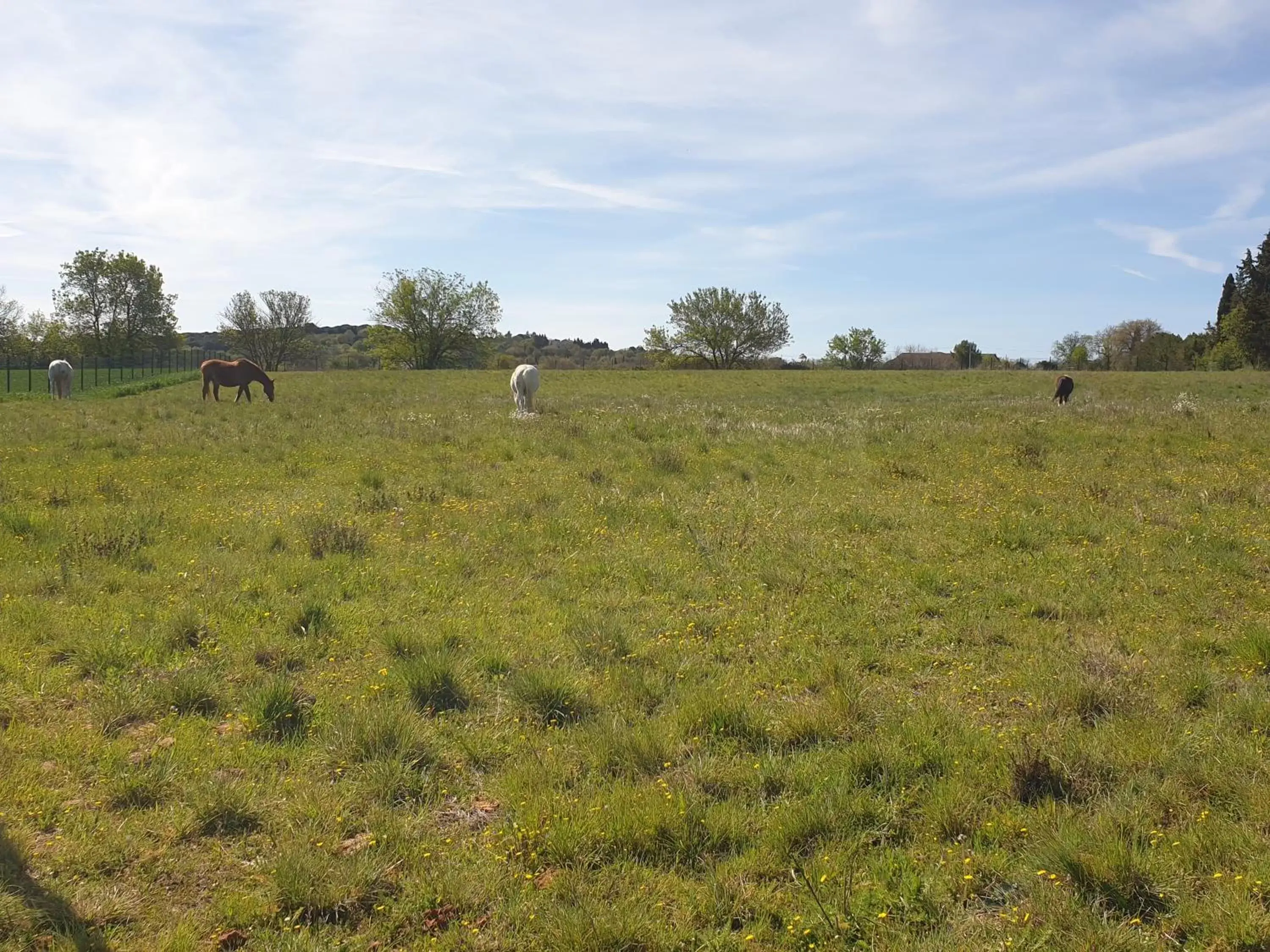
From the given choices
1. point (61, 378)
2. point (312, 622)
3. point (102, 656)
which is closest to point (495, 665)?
point (312, 622)

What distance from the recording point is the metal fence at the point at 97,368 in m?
42.7

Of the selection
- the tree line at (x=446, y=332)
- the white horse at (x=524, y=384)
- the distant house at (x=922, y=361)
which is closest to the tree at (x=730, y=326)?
the tree line at (x=446, y=332)

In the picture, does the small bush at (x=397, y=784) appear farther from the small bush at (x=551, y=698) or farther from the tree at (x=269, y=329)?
the tree at (x=269, y=329)

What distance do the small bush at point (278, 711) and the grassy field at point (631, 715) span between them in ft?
0.10

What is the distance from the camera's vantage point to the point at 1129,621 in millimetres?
6879

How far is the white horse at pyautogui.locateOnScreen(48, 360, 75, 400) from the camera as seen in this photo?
31.2 metres

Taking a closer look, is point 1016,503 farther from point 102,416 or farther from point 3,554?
point 102,416

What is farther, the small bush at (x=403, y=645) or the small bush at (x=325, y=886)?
the small bush at (x=403, y=645)

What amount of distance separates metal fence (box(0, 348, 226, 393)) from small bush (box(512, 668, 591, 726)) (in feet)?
128

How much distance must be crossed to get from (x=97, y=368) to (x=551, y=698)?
180ft

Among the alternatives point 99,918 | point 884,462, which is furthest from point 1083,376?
point 99,918

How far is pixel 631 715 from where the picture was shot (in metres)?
5.27

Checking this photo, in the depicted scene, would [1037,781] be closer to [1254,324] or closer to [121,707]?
[121,707]

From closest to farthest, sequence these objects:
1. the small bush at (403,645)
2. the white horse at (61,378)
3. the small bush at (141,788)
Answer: the small bush at (141,788)
the small bush at (403,645)
the white horse at (61,378)
